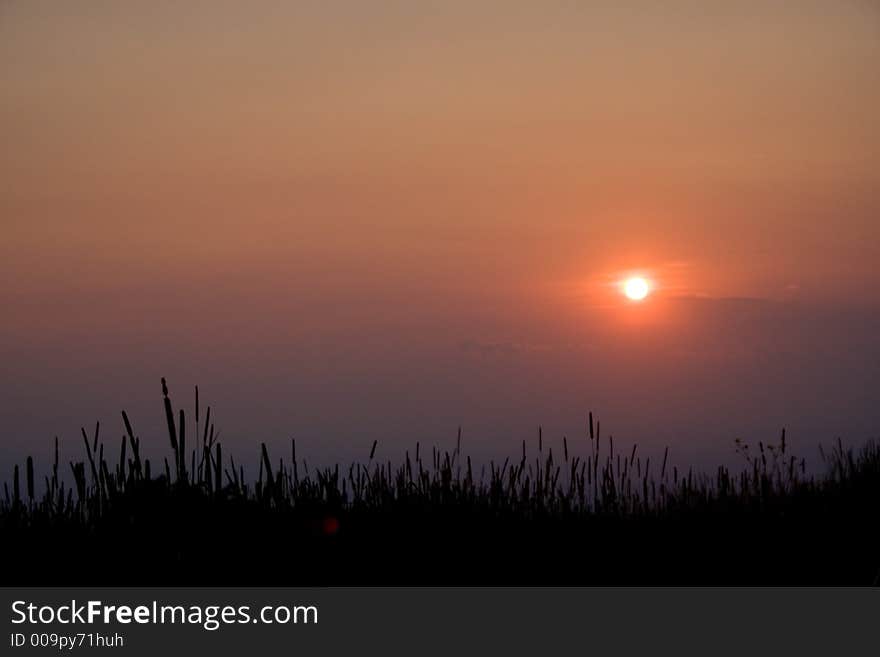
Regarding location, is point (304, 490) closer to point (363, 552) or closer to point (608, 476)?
point (363, 552)

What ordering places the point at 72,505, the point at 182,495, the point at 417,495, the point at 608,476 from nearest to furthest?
the point at 182,495, the point at 72,505, the point at 417,495, the point at 608,476

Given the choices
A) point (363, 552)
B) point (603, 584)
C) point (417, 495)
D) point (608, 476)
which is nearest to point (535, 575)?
point (603, 584)

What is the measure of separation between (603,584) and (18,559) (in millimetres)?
4692

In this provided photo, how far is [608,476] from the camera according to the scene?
1302 centimetres

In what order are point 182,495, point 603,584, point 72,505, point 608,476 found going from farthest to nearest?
point 608,476 → point 72,505 → point 182,495 → point 603,584

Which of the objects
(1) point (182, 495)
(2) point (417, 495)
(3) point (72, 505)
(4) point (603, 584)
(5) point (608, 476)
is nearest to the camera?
(4) point (603, 584)

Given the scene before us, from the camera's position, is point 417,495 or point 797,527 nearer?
point 797,527

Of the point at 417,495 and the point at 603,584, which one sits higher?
the point at 417,495

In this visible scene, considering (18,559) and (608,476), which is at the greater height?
(608,476)

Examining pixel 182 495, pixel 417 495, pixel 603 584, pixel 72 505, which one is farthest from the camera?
pixel 417 495

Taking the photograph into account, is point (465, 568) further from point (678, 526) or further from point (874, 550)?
point (874, 550)

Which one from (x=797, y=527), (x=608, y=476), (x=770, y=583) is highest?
(x=608, y=476)

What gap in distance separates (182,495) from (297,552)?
3.61 ft

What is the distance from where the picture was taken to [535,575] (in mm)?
9531
